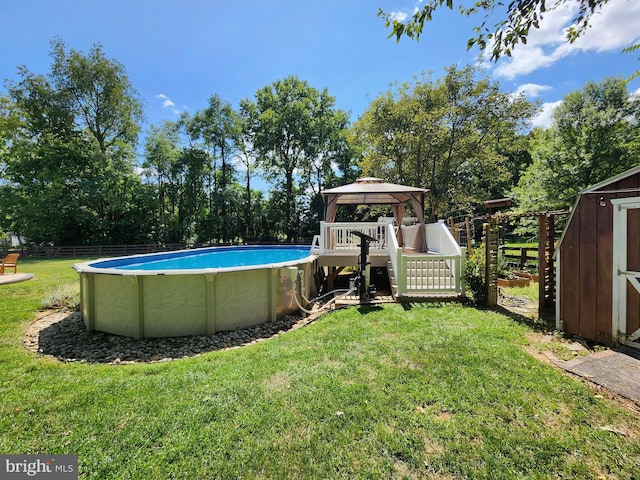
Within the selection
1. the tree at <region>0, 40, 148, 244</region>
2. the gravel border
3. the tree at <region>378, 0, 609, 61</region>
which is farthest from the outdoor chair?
the tree at <region>378, 0, 609, 61</region>

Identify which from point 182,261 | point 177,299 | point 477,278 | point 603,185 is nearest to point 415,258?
point 477,278

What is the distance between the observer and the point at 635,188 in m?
3.39

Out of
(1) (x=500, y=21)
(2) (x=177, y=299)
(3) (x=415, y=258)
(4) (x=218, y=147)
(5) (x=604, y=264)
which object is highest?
(4) (x=218, y=147)

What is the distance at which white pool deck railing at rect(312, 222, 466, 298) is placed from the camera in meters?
6.07

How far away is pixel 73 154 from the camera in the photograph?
2244 centimetres

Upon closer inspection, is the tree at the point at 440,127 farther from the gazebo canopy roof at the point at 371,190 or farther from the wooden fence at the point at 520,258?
the gazebo canopy roof at the point at 371,190

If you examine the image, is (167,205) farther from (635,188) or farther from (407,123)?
(635,188)

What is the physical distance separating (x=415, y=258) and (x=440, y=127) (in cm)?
1173

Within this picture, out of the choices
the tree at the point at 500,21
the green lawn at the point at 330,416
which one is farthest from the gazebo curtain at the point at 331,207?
the tree at the point at 500,21

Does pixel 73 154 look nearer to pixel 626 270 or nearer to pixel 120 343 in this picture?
pixel 120 343

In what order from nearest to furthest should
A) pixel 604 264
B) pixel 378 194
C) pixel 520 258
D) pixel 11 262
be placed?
1. pixel 604 264
2. pixel 378 194
3. pixel 520 258
4. pixel 11 262

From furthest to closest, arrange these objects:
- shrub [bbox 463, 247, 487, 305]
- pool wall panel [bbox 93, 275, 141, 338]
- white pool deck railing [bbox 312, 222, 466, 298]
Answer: white pool deck railing [bbox 312, 222, 466, 298]
shrub [bbox 463, 247, 487, 305]
pool wall panel [bbox 93, 275, 141, 338]

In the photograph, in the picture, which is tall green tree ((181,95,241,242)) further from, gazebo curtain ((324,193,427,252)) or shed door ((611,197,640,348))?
shed door ((611,197,640,348))

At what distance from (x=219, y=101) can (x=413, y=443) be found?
29.6m
